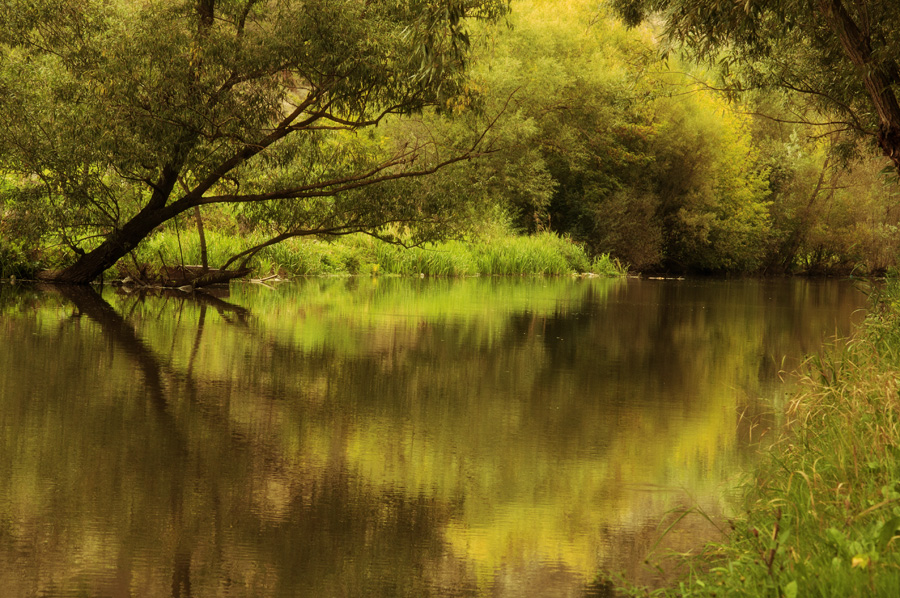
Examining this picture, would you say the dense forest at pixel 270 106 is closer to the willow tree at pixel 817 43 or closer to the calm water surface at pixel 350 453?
the willow tree at pixel 817 43

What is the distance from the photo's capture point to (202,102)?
17.9 m

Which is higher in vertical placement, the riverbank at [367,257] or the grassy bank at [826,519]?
the riverbank at [367,257]

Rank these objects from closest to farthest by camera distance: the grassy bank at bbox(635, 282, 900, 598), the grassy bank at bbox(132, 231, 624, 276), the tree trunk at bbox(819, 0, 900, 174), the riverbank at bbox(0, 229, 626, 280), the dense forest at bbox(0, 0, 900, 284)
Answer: the grassy bank at bbox(635, 282, 900, 598) → the tree trunk at bbox(819, 0, 900, 174) → the dense forest at bbox(0, 0, 900, 284) → the riverbank at bbox(0, 229, 626, 280) → the grassy bank at bbox(132, 231, 624, 276)

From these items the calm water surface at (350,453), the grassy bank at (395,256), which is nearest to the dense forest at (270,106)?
the grassy bank at (395,256)

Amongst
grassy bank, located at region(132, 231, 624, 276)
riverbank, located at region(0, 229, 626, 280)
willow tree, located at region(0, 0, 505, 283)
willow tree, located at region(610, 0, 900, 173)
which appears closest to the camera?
willow tree, located at region(610, 0, 900, 173)

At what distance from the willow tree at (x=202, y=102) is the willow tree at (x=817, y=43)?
4008mm

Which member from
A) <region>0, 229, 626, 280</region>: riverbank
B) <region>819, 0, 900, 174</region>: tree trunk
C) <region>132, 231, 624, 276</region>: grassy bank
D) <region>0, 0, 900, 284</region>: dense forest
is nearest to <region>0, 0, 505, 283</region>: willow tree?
<region>0, 0, 900, 284</region>: dense forest

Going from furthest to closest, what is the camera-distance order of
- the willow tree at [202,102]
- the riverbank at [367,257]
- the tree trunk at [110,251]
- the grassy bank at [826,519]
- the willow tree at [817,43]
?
the riverbank at [367,257] → the tree trunk at [110,251] → the willow tree at [202,102] → the willow tree at [817,43] → the grassy bank at [826,519]

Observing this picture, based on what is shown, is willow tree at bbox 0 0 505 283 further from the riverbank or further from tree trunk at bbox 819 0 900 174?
tree trunk at bbox 819 0 900 174

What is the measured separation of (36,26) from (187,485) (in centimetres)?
1542

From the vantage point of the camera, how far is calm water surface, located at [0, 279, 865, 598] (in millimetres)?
4980

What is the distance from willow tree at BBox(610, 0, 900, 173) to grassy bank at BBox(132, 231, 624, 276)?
23.8ft

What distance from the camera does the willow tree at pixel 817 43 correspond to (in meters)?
10.3

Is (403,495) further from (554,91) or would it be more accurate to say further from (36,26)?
(554,91)
